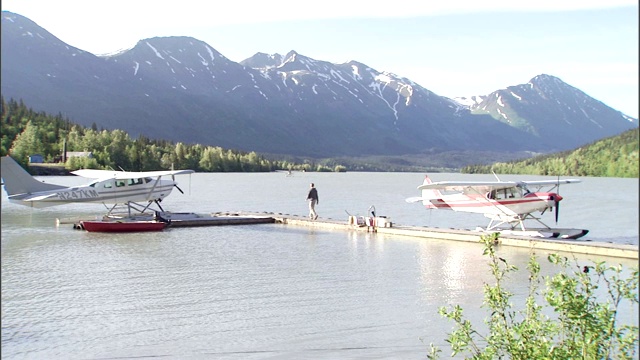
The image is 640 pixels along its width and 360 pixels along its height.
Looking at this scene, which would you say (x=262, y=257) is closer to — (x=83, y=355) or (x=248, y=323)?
(x=248, y=323)

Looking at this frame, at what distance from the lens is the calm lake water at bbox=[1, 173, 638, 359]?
400 inches

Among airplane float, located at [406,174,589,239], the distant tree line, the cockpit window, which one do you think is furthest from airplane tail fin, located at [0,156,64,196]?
the distant tree line

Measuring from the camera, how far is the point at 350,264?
60.5 ft

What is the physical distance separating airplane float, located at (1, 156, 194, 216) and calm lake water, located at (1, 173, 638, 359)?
1.49 meters

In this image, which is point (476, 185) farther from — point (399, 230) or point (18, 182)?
point (18, 182)

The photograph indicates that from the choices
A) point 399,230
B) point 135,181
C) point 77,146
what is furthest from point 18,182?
point 77,146

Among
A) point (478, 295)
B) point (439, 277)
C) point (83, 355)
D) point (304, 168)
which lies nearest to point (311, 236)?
point (439, 277)

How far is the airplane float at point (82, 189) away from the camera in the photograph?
25.3m

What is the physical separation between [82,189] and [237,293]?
47.7ft

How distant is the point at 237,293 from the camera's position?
1415 cm

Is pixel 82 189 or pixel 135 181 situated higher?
pixel 135 181

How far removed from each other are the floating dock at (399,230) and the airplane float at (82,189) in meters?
A: 1.51

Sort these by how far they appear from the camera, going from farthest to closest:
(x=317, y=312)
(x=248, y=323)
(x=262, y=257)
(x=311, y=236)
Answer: (x=311, y=236)
(x=262, y=257)
(x=317, y=312)
(x=248, y=323)

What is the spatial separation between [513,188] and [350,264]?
8613 mm
